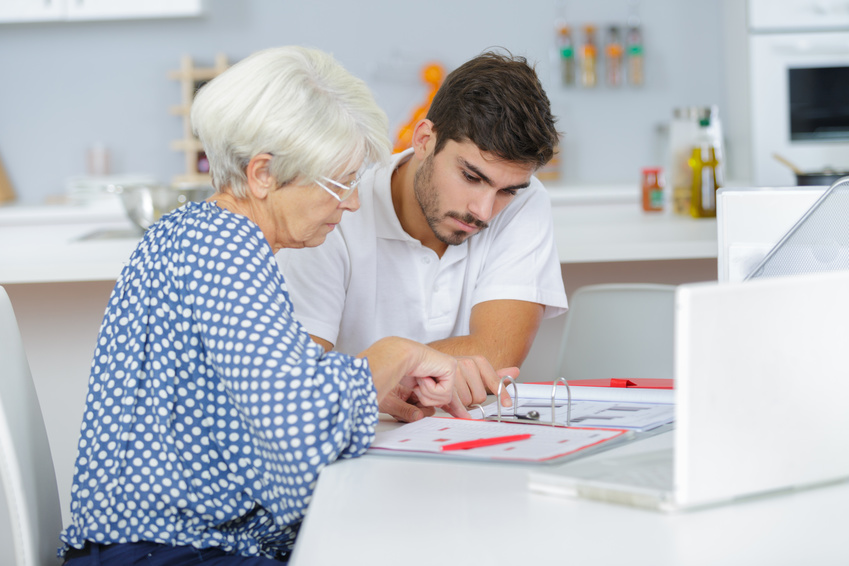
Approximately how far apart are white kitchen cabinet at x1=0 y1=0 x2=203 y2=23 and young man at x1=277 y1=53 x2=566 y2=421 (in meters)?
2.32

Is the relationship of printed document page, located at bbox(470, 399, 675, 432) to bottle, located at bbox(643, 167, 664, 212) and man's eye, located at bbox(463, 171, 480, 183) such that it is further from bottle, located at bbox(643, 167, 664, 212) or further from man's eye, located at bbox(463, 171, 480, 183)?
bottle, located at bbox(643, 167, 664, 212)

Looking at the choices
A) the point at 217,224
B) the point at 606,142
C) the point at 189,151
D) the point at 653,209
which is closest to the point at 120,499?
the point at 217,224

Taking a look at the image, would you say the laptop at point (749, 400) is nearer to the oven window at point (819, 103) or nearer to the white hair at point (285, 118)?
the white hair at point (285, 118)

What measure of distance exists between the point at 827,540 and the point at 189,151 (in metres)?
3.52

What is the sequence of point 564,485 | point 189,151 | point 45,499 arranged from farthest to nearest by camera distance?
point 189,151 < point 45,499 < point 564,485

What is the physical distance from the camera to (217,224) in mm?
963

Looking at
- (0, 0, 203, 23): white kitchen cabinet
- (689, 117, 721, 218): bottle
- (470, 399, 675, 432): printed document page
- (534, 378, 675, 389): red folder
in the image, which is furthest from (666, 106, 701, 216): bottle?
(0, 0, 203, 23): white kitchen cabinet

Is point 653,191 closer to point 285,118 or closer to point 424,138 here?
point 424,138

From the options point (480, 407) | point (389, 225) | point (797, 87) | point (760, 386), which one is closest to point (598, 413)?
point (480, 407)

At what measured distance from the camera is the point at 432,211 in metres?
1.54

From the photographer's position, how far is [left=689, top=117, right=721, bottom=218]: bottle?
85.6 inches

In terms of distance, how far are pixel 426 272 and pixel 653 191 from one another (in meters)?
1.11

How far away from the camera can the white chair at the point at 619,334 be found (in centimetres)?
189

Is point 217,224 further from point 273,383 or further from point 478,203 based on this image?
point 478,203
